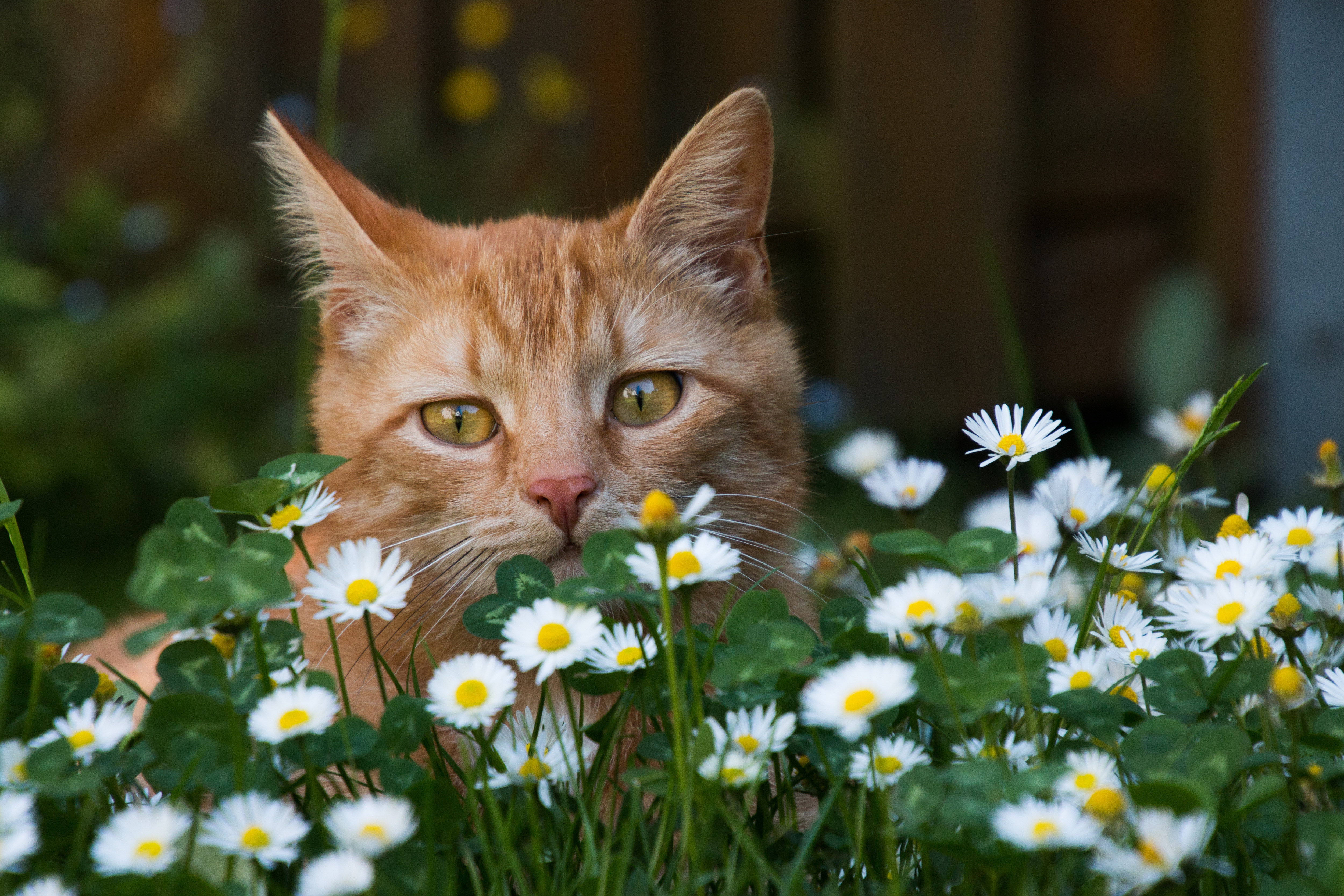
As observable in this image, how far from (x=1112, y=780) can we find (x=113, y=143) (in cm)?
429

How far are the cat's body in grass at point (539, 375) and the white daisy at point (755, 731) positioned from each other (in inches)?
19.5

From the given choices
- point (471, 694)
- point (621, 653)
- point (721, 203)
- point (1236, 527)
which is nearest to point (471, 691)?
point (471, 694)

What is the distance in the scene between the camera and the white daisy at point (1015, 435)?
137 cm

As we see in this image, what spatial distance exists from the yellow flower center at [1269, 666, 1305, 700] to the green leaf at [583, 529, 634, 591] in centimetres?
63

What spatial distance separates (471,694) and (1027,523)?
3.17ft

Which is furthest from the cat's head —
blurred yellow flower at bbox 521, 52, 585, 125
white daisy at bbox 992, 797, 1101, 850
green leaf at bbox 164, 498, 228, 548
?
blurred yellow flower at bbox 521, 52, 585, 125

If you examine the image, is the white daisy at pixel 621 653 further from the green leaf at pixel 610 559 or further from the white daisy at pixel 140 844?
the white daisy at pixel 140 844

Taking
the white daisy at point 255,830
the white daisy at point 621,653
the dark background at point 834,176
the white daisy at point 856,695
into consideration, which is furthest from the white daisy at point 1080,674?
the dark background at point 834,176

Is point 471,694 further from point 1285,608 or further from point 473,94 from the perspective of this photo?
point 473,94

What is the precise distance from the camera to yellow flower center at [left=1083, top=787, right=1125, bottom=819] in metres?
0.94

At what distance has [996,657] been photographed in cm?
118

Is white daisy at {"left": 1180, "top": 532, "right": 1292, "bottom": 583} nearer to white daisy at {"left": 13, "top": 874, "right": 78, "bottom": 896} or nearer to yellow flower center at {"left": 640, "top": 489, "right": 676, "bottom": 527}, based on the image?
yellow flower center at {"left": 640, "top": 489, "right": 676, "bottom": 527}

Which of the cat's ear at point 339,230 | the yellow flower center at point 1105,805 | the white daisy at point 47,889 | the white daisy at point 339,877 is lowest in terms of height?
the white daisy at point 47,889

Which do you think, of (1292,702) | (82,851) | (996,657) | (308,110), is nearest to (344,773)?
(82,851)
